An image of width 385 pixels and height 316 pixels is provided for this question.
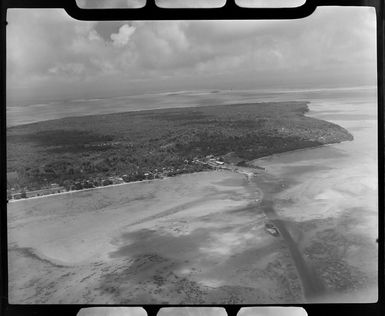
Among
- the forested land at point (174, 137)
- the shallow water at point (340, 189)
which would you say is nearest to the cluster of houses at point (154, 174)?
the forested land at point (174, 137)

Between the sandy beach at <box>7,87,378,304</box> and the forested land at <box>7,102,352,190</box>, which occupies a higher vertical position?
the forested land at <box>7,102,352,190</box>

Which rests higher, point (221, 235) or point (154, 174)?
point (154, 174)

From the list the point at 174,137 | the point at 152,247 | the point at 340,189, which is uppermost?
the point at 174,137

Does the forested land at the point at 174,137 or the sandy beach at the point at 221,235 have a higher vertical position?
the forested land at the point at 174,137

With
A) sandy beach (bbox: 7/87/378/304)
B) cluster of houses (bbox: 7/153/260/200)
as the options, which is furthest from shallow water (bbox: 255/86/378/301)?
cluster of houses (bbox: 7/153/260/200)

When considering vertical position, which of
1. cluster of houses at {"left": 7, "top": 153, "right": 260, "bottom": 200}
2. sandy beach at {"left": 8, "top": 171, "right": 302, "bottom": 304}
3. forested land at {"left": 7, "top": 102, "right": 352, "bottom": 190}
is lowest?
sandy beach at {"left": 8, "top": 171, "right": 302, "bottom": 304}

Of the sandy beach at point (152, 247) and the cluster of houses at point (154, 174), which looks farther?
the cluster of houses at point (154, 174)

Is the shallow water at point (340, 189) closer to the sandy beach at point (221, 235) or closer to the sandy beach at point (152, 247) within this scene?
the sandy beach at point (221, 235)

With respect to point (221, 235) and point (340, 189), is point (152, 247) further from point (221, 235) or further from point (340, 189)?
point (340, 189)

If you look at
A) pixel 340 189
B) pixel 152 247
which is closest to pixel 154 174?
pixel 152 247

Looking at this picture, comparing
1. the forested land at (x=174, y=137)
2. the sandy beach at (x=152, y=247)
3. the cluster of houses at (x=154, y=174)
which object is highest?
the forested land at (x=174, y=137)

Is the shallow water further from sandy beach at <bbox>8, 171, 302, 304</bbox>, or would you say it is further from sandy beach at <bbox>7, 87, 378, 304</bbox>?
sandy beach at <bbox>8, 171, 302, 304</bbox>
